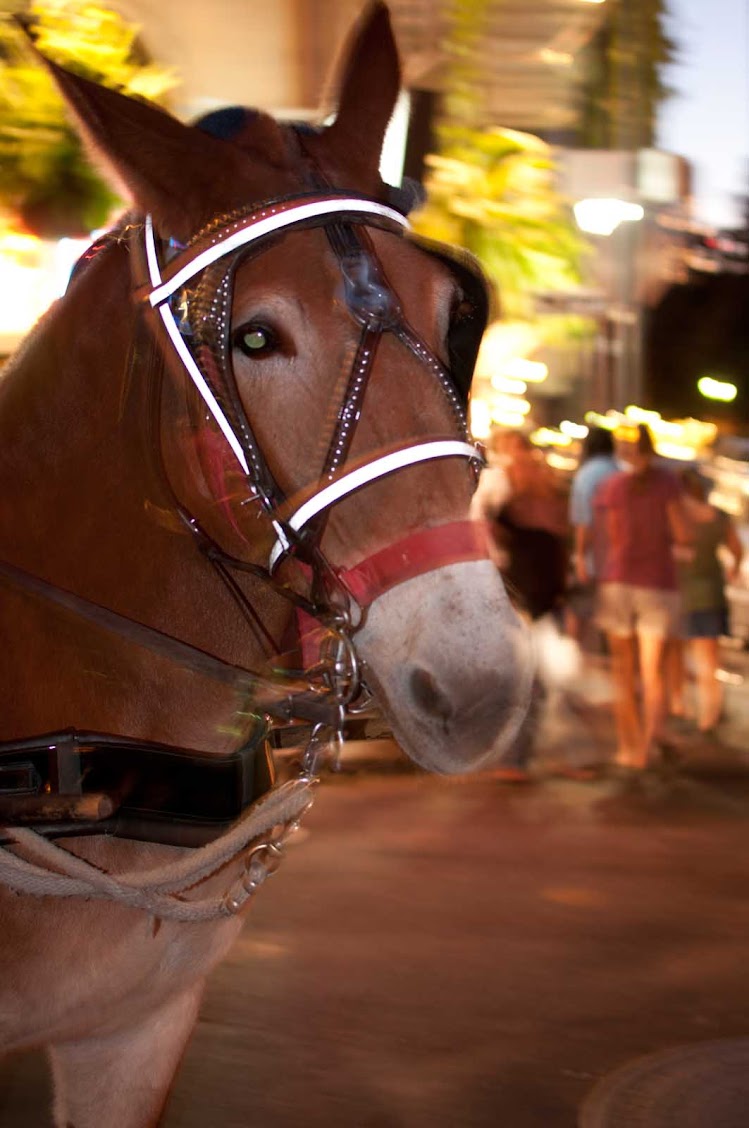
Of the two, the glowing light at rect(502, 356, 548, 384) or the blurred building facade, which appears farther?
the glowing light at rect(502, 356, 548, 384)

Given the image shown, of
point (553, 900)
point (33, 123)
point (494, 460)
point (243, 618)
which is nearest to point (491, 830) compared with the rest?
point (553, 900)

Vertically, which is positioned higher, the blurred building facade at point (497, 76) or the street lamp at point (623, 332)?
the blurred building facade at point (497, 76)

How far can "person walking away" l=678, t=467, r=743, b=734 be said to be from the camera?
873 cm

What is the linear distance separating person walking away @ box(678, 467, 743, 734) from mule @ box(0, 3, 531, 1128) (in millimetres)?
6743

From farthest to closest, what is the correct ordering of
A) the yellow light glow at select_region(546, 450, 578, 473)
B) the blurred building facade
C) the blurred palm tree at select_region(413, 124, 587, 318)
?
the yellow light glow at select_region(546, 450, 578, 473) → the blurred building facade → the blurred palm tree at select_region(413, 124, 587, 318)

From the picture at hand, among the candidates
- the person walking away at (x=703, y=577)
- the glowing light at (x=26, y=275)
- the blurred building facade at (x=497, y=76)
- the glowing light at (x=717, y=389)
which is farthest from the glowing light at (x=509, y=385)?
the glowing light at (x=717, y=389)

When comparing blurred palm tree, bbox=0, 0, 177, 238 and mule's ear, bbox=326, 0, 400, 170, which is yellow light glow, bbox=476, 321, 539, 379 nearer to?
blurred palm tree, bbox=0, 0, 177, 238

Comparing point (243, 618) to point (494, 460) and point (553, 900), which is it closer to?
point (553, 900)

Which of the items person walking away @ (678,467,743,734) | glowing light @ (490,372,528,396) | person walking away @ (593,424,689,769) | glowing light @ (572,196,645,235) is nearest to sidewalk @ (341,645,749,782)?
person walking away @ (593,424,689,769)

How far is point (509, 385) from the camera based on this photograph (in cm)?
981

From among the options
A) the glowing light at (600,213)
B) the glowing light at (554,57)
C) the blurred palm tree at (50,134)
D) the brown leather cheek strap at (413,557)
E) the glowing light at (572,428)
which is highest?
the glowing light at (554,57)

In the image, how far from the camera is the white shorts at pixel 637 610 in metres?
8.19

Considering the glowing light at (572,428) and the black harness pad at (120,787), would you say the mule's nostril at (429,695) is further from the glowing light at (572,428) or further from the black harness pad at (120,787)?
the glowing light at (572,428)

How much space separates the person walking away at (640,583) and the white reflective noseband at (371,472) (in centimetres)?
634
